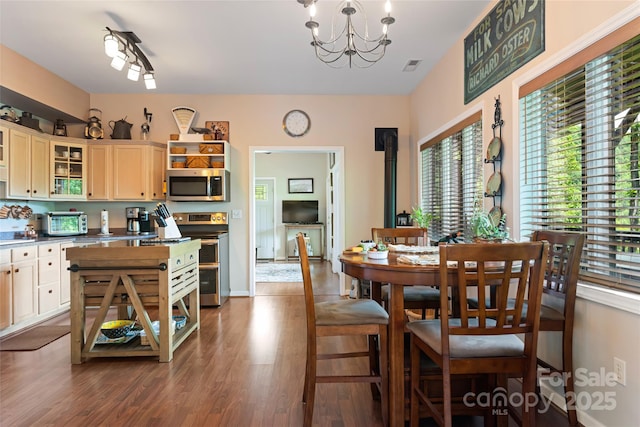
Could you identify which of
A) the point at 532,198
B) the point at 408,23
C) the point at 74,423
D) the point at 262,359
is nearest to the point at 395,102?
the point at 408,23

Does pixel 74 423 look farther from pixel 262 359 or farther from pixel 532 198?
pixel 532 198

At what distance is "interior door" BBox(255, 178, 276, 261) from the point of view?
8.84 metres

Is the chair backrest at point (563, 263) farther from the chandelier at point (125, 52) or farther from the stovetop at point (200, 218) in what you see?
the stovetop at point (200, 218)

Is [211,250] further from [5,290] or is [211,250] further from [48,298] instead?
[5,290]

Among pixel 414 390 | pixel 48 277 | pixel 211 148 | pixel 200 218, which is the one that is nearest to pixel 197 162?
pixel 211 148

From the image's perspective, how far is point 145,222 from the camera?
478 cm

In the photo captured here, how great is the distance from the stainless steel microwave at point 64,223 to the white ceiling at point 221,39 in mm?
1633

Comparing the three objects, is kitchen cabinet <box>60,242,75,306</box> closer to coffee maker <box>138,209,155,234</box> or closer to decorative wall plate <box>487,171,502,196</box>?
coffee maker <box>138,209,155,234</box>

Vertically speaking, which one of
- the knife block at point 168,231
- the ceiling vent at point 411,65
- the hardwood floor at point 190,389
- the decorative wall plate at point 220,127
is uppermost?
the ceiling vent at point 411,65

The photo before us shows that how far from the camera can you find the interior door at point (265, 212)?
29.0 feet

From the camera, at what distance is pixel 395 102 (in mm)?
4969

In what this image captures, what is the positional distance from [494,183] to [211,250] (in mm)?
3212

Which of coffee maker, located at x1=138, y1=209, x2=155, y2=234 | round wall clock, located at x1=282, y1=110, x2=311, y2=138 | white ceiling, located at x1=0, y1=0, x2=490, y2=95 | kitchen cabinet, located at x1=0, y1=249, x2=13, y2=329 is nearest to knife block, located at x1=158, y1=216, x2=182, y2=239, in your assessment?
kitchen cabinet, located at x1=0, y1=249, x2=13, y2=329

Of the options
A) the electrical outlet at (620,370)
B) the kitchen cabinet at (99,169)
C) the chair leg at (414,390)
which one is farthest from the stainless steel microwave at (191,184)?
the electrical outlet at (620,370)
